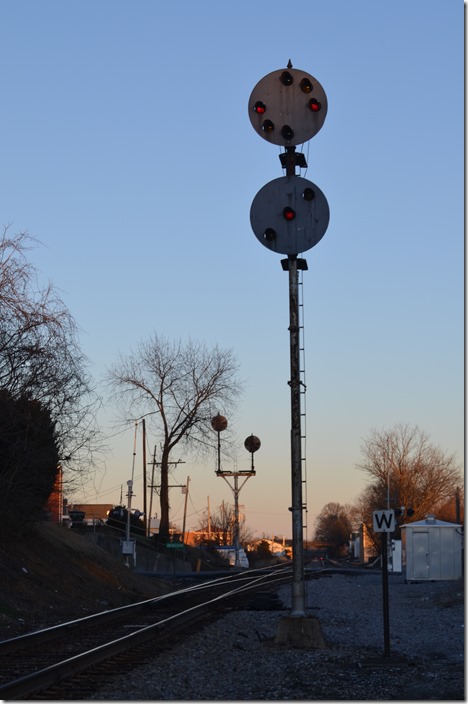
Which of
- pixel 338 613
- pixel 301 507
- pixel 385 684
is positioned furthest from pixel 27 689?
pixel 338 613

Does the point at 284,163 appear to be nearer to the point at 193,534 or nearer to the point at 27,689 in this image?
the point at 27,689

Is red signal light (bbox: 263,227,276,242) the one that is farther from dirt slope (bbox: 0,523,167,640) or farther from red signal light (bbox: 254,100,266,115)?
dirt slope (bbox: 0,523,167,640)

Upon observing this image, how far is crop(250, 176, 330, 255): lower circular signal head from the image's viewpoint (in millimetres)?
16656

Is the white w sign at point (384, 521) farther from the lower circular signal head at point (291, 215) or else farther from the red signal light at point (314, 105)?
the red signal light at point (314, 105)

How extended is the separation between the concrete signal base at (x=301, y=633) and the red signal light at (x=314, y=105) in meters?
8.09

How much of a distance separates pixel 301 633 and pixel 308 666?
2.40 meters

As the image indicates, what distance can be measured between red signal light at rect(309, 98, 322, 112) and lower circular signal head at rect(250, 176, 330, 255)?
1.14 metres

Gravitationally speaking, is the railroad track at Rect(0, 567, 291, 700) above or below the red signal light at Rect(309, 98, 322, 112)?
below

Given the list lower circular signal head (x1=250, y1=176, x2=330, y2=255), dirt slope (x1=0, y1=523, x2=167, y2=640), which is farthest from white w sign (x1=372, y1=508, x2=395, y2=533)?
dirt slope (x1=0, y1=523, x2=167, y2=640)

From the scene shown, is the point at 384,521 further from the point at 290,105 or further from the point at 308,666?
the point at 290,105

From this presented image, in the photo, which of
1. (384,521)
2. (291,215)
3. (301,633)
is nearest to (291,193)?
(291,215)

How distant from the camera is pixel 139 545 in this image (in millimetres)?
55062

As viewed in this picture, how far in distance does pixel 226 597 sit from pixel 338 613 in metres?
3.93

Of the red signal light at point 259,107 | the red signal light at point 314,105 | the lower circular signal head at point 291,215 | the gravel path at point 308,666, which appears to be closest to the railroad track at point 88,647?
the gravel path at point 308,666
